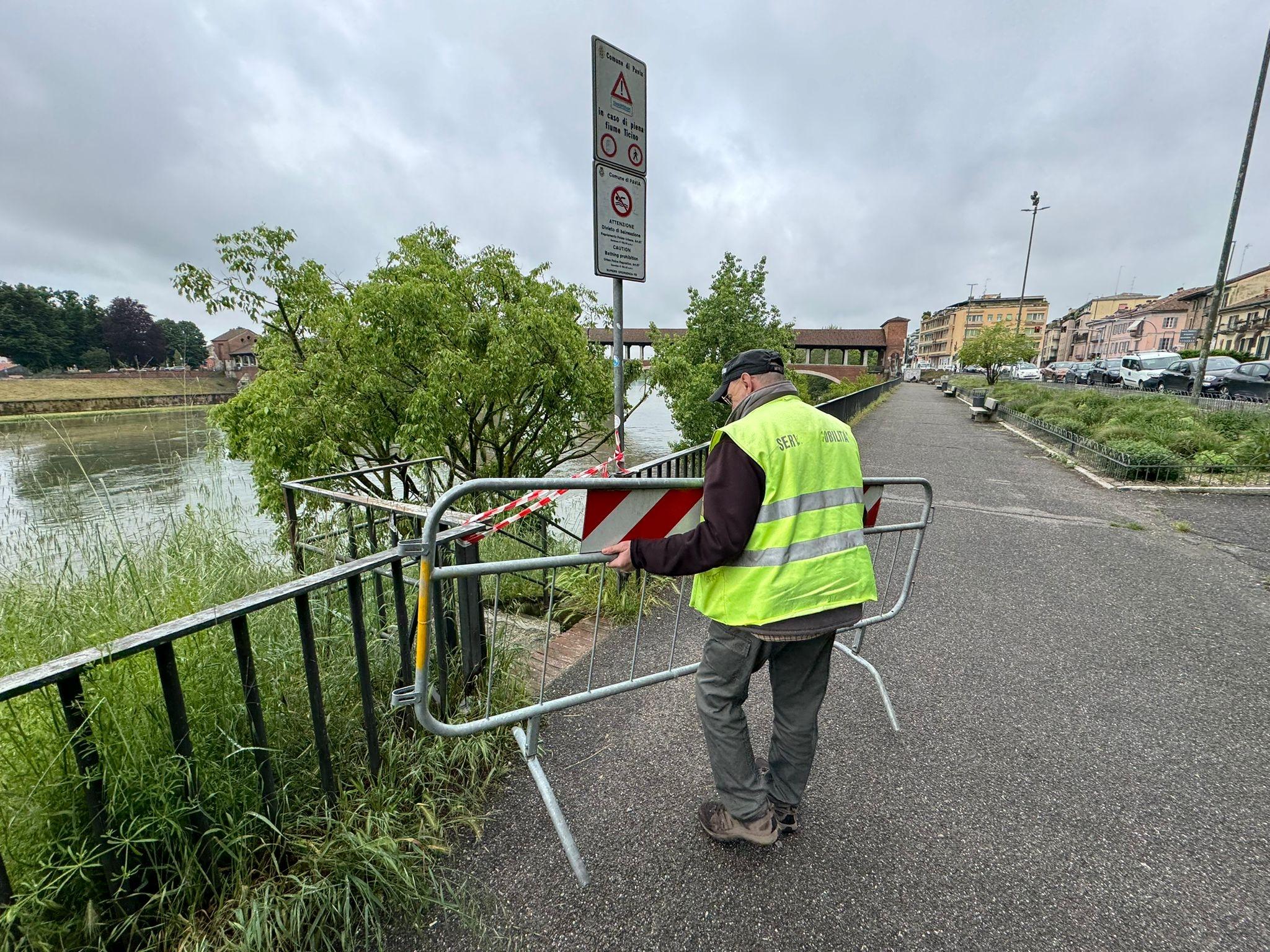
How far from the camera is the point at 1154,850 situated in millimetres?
2049

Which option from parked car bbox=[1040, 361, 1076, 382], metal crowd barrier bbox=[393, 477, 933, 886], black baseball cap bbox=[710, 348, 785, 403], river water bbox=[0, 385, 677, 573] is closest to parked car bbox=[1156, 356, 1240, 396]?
parked car bbox=[1040, 361, 1076, 382]

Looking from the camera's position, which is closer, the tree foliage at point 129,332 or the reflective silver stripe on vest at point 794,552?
the reflective silver stripe on vest at point 794,552

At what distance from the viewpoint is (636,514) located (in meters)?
2.04

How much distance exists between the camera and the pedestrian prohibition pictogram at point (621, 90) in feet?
10.7

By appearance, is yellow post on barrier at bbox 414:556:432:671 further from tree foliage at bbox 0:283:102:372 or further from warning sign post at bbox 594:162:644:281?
tree foliage at bbox 0:283:102:372

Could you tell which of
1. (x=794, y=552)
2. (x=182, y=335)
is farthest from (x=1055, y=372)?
(x=182, y=335)

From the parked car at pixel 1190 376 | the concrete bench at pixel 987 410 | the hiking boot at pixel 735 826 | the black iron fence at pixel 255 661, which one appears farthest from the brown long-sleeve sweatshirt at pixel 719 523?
the parked car at pixel 1190 376

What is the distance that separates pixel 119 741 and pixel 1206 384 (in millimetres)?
32207

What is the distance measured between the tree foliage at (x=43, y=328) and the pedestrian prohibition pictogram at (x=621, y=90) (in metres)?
85.9

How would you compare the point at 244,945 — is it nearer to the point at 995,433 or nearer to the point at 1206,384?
the point at 995,433

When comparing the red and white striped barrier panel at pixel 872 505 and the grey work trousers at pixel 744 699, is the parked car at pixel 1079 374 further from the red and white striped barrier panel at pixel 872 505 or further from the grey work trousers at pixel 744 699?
the grey work trousers at pixel 744 699

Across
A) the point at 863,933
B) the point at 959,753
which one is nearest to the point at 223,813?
the point at 863,933

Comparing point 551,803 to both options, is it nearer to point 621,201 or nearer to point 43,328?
point 621,201

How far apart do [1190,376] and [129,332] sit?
94912 millimetres
